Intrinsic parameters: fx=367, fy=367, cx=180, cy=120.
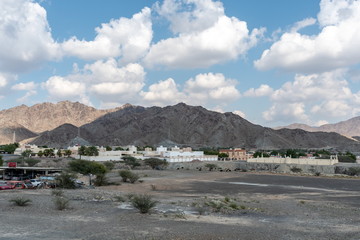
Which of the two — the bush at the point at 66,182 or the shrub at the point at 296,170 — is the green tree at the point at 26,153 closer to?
the shrub at the point at 296,170

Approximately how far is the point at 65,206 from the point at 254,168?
68.0m

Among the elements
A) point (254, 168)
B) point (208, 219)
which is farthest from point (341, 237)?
point (254, 168)

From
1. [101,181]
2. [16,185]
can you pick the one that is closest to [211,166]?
[101,181]

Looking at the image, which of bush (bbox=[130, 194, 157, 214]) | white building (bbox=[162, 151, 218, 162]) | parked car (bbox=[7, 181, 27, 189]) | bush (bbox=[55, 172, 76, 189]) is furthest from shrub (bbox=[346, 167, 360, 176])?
bush (bbox=[130, 194, 157, 214])

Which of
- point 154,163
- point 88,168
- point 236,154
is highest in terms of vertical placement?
point 236,154

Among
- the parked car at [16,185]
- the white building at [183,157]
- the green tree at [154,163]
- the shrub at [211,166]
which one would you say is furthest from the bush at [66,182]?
the white building at [183,157]

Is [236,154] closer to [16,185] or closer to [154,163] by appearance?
[154,163]

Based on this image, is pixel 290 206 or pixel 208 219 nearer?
pixel 208 219

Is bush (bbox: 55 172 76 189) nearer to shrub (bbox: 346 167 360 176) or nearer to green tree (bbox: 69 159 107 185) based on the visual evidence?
green tree (bbox: 69 159 107 185)

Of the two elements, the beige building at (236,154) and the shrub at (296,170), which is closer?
the shrub at (296,170)

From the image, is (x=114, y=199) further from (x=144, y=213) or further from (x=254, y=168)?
(x=254, y=168)

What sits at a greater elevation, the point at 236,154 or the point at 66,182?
the point at 236,154

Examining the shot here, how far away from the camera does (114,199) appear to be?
26.3 metres

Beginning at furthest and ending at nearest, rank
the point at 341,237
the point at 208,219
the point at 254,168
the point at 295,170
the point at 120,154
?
1. the point at 120,154
2. the point at 254,168
3. the point at 295,170
4. the point at 208,219
5. the point at 341,237
